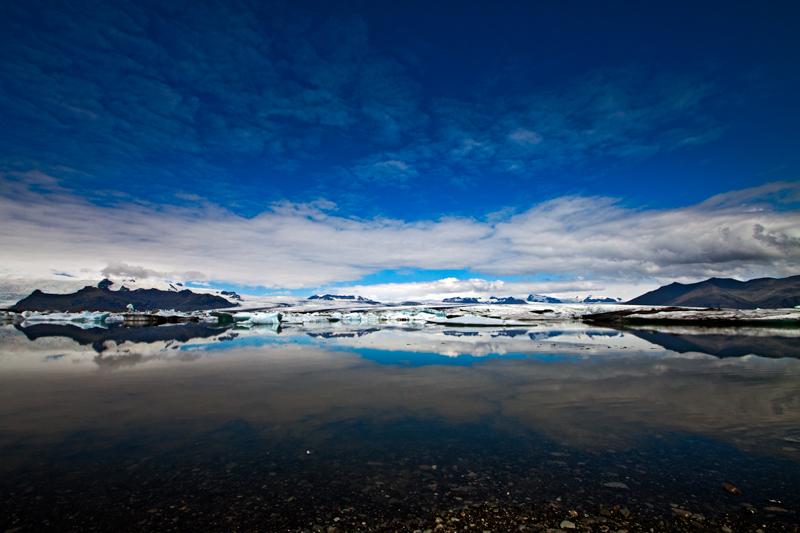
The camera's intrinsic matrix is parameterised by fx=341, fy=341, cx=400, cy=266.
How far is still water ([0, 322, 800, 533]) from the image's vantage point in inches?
186

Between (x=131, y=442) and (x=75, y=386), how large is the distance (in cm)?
806

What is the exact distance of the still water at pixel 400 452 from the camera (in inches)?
186

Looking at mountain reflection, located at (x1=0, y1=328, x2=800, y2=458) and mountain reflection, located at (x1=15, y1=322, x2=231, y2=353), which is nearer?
mountain reflection, located at (x1=0, y1=328, x2=800, y2=458)

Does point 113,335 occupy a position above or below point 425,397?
above

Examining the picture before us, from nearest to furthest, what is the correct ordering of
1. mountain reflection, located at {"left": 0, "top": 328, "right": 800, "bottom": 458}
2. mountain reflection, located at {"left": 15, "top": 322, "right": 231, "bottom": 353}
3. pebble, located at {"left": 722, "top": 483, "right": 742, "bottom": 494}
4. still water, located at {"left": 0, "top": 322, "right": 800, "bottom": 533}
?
still water, located at {"left": 0, "top": 322, "right": 800, "bottom": 533} → pebble, located at {"left": 722, "top": 483, "right": 742, "bottom": 494} → mountain reflection, located at {"left": 0, "top": 328, "right": 800, "bottom": 458} → mountain reflection, located at {"left": 15, "top": 322, "right": 231, "bottom": 353}

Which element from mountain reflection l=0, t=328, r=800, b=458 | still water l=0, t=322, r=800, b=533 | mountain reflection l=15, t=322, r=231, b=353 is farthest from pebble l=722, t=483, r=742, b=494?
mountain reflection l=15, t=322, r=231, b=353

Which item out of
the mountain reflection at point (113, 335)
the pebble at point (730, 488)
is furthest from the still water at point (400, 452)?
the mountain reflection at point (113, 335)

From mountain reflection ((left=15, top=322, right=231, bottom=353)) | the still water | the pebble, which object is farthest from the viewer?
mountain reflection ((left=15, top=322, right=231, bottom=353))

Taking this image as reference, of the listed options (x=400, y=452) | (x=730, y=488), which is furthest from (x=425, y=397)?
(x=730, y=488)

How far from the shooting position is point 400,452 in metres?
6.84

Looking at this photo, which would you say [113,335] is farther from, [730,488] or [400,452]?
[730,488]

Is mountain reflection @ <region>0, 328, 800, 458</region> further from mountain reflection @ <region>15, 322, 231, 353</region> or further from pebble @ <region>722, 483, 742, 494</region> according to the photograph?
mountain reflection @ <region>15, 322, 231, 353</region>

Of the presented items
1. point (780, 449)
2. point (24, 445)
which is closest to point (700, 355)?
point (780, 449)

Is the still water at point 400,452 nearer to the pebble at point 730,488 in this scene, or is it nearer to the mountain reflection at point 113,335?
the pebble at point 730,488
